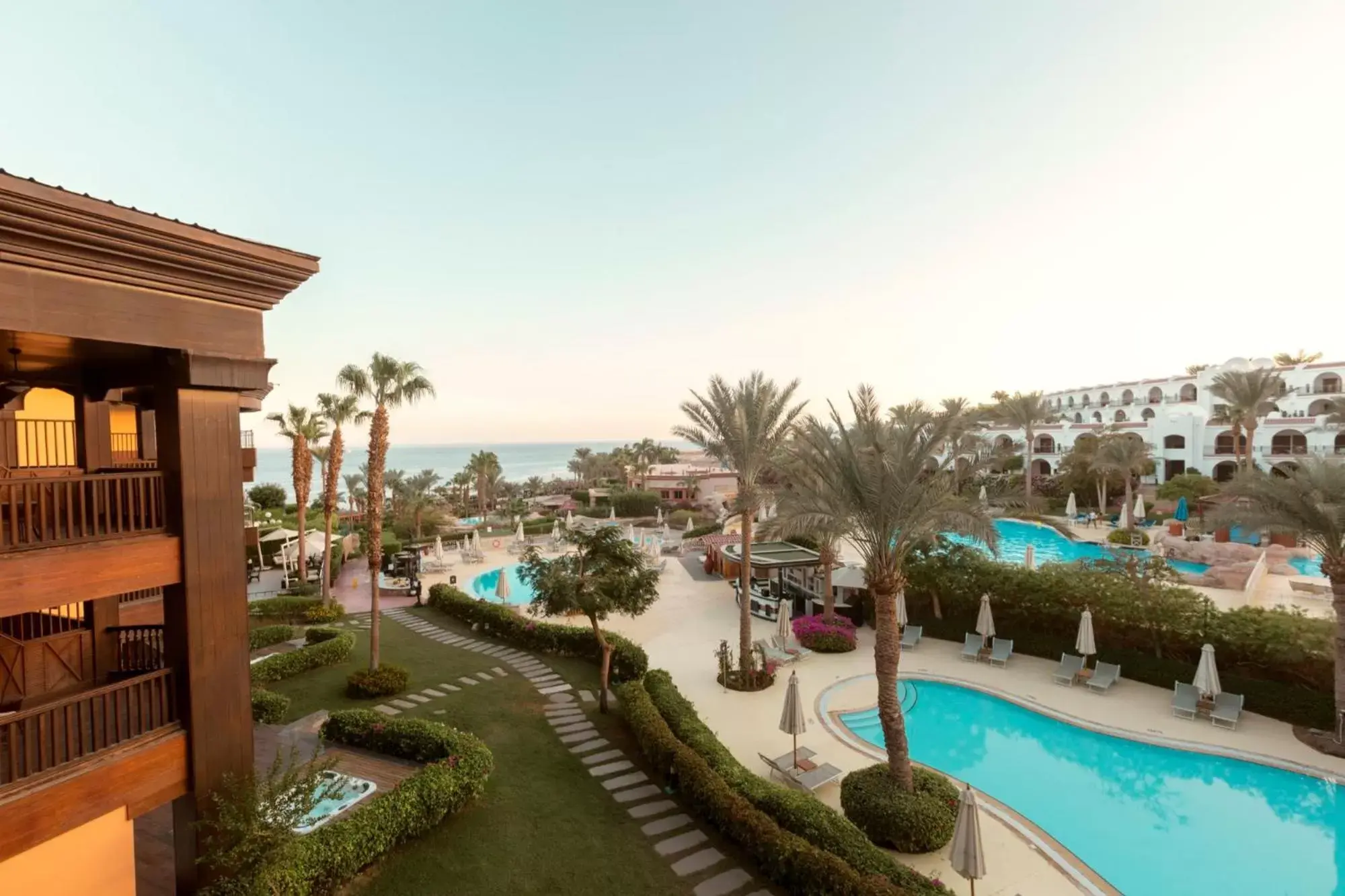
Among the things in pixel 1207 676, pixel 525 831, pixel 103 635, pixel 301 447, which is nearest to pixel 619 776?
pixel 525 831

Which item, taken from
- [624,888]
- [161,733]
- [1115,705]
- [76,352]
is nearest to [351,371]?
[76,352]

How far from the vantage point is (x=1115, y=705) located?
13.8 meters

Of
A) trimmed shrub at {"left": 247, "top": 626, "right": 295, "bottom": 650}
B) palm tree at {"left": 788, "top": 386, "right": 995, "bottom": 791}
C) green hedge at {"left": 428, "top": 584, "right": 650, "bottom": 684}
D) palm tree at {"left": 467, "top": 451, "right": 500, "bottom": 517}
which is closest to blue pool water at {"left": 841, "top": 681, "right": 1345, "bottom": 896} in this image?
palm tree at {"left": 788, "top": 386, "right": 995, "bottom": 791}

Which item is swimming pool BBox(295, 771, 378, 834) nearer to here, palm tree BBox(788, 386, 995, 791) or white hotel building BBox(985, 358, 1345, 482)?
palm tree BBox(788, 386, 995, 791)

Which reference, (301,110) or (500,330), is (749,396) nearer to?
(301,110)

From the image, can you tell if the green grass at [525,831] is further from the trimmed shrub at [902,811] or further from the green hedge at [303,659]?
the trimmed shrub at [902,811]

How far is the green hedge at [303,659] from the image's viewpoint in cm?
1562

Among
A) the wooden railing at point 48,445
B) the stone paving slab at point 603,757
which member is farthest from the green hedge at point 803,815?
the wooden railing at point 48,445

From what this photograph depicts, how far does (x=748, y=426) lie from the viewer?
53.2 ft

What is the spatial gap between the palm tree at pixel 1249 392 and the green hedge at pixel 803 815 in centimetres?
3990

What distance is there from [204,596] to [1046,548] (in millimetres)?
40268

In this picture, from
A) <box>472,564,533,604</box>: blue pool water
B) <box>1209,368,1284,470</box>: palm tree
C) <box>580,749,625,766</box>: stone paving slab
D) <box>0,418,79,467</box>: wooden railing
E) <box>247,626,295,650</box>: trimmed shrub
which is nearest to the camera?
<box>0,418,79,467</box>: wooden railing

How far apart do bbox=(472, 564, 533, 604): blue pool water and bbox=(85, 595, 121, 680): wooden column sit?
1735 centimetres

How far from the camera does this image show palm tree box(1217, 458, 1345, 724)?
1190 cm
